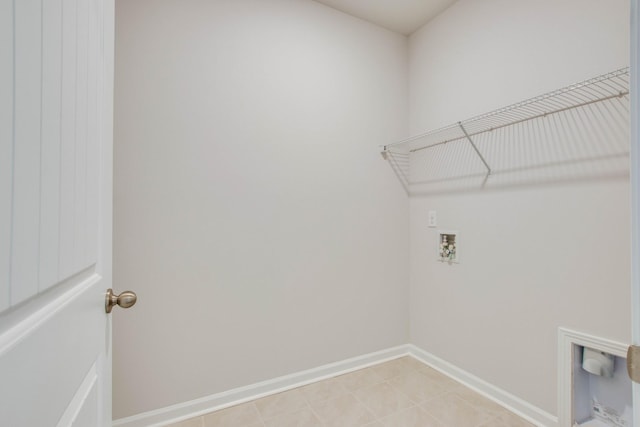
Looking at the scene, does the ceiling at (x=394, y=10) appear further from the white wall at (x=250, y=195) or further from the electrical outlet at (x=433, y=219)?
the electrical outlet at (x=433, y=219)

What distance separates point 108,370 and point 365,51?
7.88 feet

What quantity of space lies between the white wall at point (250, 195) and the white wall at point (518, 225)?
0.32 meters

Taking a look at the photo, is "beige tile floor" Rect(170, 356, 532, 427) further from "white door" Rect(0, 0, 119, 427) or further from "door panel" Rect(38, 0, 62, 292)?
"door panel" Rect(38, 0, 62, 292)

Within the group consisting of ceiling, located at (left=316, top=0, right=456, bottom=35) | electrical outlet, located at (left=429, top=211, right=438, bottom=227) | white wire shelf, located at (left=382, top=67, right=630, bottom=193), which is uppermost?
ceiling, located at (left=316, top=0, right=456, bottom=35)

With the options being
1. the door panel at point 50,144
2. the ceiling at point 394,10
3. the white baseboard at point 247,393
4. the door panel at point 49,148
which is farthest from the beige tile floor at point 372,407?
the ceiling at point 394,10

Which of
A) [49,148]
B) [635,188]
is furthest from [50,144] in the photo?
[635,188]

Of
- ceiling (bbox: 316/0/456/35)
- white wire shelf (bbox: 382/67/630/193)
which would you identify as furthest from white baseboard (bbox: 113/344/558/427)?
ceiling (bbox: 316/0/456/35)

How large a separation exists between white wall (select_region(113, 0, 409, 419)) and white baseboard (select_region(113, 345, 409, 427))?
50 mm

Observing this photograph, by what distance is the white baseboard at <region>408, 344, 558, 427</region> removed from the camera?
1.53m

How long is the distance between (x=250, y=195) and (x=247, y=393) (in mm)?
1218

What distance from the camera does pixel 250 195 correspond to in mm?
1810

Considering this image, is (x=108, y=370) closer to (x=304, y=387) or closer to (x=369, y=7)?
(x=304, y=387)

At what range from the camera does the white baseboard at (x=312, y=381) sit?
5.04 feet

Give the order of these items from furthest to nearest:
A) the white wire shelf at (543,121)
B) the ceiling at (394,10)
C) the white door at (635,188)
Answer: the ceiling at (394,10) → the white wire shelf at (543,121) → the white door at (635,188)
